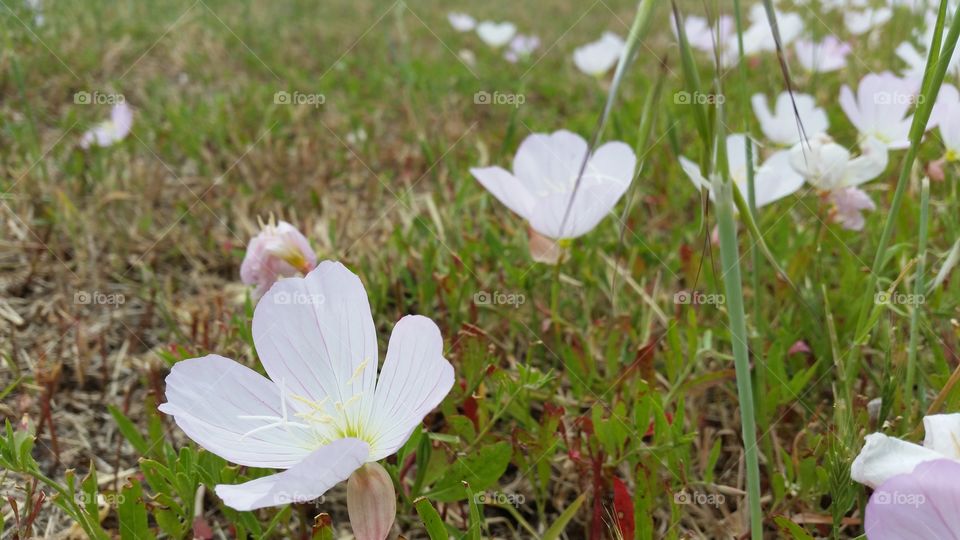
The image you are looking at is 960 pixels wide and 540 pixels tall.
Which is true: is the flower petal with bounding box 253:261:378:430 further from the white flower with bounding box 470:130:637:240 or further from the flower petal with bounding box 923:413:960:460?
the flower petal with bounding box 923:413:960:460

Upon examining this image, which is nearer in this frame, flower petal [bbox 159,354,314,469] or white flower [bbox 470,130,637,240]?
flower petal [bbox 159,354,314,469]

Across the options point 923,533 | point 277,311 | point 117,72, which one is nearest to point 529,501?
point 277,311

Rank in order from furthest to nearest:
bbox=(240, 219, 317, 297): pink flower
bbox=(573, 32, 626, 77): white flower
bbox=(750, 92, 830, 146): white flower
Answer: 1. bbox=(573, 32, 626, 77): white flower
2. bbox=(750, 92, 830, 146): white flower
3. bbox=(240, 219, 317, 297): pink flower

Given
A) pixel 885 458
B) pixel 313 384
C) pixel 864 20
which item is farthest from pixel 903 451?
pixel 864 20

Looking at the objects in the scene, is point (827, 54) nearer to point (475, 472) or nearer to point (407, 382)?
point (475, 472)

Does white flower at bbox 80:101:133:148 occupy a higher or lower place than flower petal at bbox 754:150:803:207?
higher

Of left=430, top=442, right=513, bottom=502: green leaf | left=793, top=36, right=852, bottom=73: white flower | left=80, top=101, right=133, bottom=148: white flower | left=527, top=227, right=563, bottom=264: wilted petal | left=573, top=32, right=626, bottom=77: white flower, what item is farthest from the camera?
left=573, top=32, right=626, bottom=77: white flower

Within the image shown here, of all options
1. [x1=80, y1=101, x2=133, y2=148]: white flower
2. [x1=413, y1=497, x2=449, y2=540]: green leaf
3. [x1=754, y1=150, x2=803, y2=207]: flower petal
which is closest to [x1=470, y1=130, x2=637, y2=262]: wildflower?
[x1=754, y1=150, x2=803, y2=207]: flower petal
